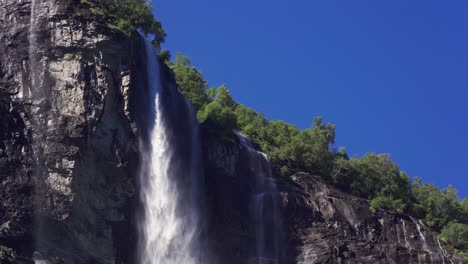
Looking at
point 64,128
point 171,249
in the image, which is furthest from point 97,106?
point 171,249

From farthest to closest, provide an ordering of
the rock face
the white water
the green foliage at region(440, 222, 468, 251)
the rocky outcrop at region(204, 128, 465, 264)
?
the green foliage at region(440, 222, 468, 251) < the rocky outcrop at region(204, 128, 465, 264) < the white water < the rock face

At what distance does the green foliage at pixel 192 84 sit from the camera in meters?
75.3

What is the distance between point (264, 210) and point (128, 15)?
1595 cm

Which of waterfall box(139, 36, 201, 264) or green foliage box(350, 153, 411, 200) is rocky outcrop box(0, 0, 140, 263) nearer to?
waterfall box(139, 36, 201, 264)

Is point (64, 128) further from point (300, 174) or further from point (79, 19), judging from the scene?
point (300, 174)

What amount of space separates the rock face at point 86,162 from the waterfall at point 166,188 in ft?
3.37

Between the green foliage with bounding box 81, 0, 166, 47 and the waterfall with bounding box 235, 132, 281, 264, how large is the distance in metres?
10.5

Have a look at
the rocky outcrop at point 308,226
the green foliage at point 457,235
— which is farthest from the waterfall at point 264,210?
the green foliage at point 457,235

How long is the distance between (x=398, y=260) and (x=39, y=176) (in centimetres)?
2508

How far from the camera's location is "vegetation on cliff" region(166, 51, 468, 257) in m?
67.2

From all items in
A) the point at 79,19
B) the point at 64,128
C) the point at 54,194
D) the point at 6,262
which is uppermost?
the point at 79,19

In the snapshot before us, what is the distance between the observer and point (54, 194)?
50812 millimetres

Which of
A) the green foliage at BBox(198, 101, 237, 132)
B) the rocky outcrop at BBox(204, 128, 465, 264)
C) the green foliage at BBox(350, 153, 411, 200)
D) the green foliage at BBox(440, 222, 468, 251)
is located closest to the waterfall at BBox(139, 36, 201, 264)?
the rocky outcrop at BBox(204, 128, 465, 264)

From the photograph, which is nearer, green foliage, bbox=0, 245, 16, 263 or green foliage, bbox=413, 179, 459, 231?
green foliage, bbox=0, 245, 16, 263
